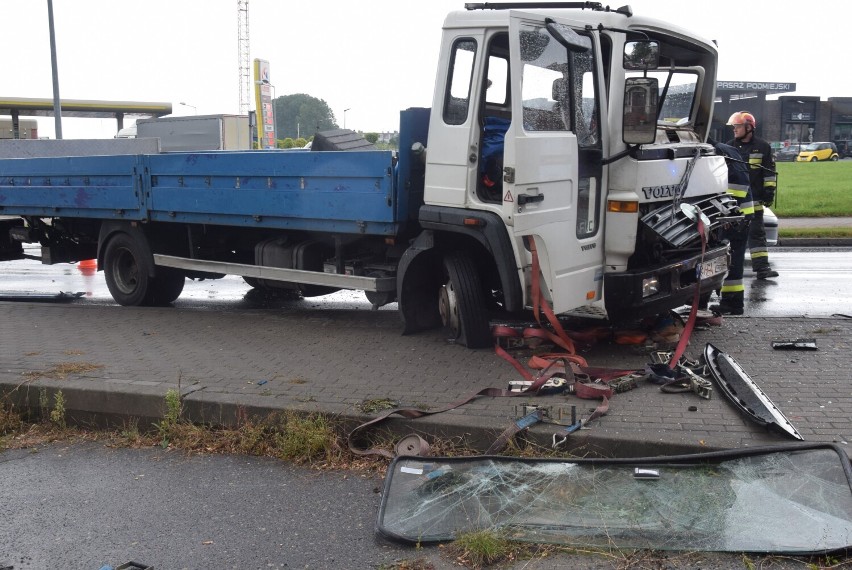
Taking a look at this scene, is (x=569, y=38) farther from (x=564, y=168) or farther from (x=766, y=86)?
(x=766, y=86)

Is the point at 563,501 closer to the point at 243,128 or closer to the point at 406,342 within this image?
the point at 406,342

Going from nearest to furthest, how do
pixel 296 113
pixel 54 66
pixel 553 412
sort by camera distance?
pixel 553 412 < pixel 54 66 < pixel 296 113

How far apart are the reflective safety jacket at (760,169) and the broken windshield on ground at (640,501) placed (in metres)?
6.22

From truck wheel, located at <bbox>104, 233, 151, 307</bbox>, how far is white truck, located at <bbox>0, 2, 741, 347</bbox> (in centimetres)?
235

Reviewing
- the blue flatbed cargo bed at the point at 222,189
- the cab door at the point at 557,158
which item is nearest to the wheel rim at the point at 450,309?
the blue flatbed cargo bed at the point at 222,189

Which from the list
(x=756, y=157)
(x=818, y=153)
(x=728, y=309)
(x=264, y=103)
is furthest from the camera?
(x=818, y=153)

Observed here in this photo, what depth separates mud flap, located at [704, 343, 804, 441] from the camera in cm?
471

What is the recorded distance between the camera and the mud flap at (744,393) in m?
4.71

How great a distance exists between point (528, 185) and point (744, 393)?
1989 millimetres

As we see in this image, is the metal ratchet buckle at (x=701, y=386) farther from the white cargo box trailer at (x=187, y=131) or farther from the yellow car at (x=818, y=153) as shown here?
the yellow car at (x=818, y=153)

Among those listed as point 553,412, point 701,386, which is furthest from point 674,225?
point 553,412

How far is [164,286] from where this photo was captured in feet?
34.0

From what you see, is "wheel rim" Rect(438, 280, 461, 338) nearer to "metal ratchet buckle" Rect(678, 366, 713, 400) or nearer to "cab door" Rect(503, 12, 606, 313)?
"cab door" Rect(503, 12, 606, 313)

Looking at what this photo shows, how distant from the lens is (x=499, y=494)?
14.0 feet
